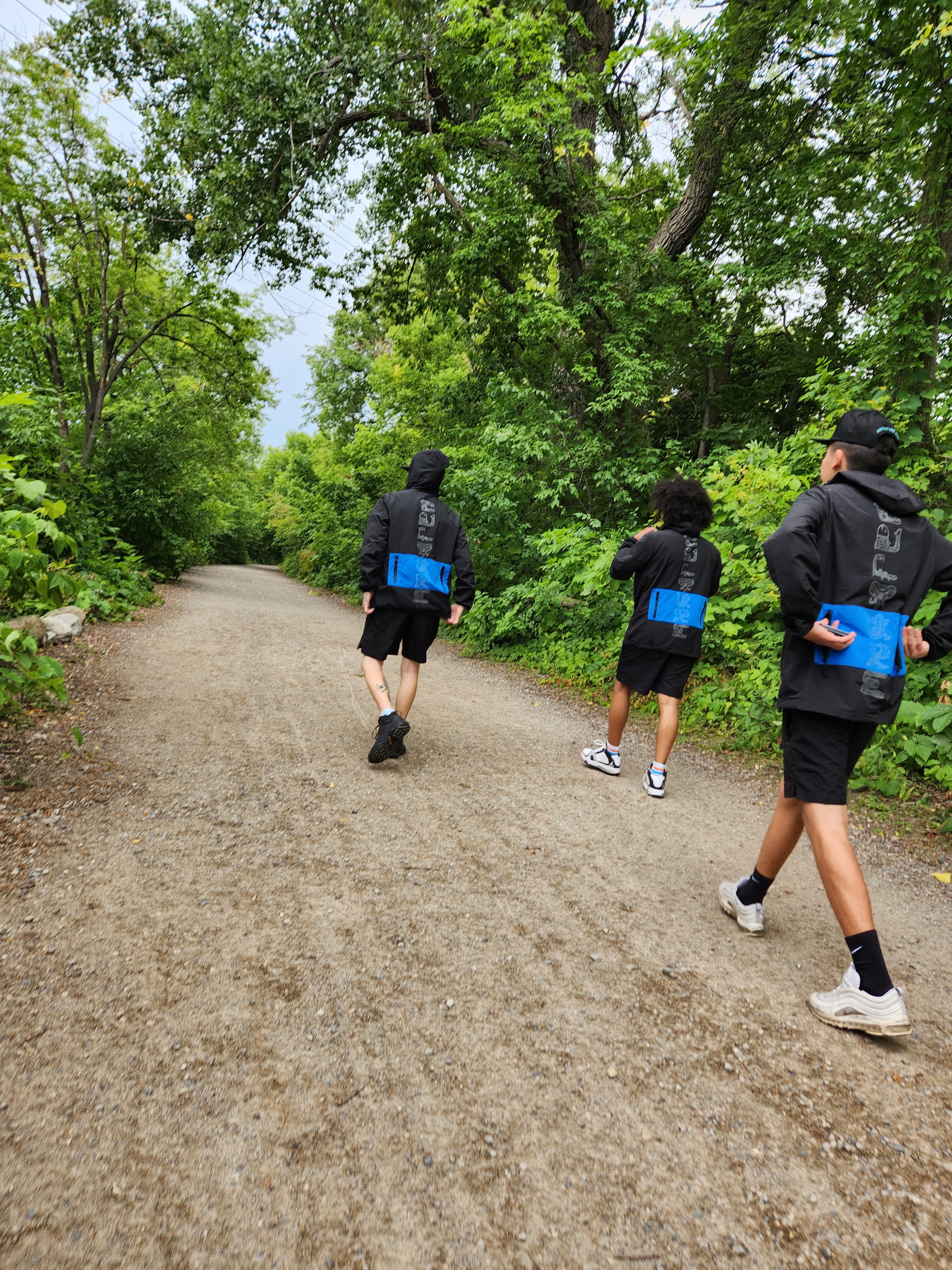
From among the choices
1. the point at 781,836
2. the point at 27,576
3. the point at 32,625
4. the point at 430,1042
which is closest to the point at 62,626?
the point at 32,625

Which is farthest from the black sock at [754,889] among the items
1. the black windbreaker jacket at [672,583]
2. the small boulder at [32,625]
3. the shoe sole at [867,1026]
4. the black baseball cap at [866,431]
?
the small boulder at [32,625]

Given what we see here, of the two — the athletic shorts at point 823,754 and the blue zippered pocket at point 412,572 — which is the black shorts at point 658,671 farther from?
the athletic shorts at point 823,754

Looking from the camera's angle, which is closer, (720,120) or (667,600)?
(667,600)

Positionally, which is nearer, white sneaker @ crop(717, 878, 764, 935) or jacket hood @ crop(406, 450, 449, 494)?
white sneaker @ crop(717, 878, 764, 935)

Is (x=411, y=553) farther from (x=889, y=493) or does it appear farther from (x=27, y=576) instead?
(x=889, y=493)

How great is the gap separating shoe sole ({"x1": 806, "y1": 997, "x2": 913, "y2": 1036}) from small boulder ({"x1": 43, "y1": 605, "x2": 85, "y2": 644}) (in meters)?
7.43

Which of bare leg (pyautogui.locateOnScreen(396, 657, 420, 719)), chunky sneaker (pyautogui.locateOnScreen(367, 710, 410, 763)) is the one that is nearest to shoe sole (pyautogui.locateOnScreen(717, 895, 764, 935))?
chunky sneaker (pyautogui.locateOnScreen(367, 710, 410, 763))

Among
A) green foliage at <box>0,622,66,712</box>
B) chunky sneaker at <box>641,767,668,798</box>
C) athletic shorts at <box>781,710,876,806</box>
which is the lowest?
chunky sneaker at <box>641,767,668,798</box>

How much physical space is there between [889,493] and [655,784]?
2.66 m

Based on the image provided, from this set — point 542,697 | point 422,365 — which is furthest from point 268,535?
point 542,697

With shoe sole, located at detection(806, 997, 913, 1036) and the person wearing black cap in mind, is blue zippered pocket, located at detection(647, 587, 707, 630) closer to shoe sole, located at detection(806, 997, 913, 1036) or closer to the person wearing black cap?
the person wearing black cap

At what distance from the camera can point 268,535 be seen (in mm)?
55531

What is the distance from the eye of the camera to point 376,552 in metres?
4.75

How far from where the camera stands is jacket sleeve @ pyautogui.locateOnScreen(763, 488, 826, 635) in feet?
8.04
